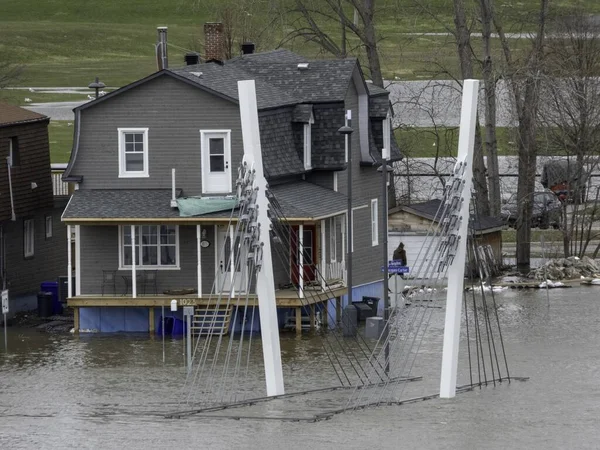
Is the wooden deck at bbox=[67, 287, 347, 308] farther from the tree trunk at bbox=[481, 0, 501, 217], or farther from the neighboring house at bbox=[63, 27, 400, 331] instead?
the tree trunk at bbox=[481, 0, 501, 217]

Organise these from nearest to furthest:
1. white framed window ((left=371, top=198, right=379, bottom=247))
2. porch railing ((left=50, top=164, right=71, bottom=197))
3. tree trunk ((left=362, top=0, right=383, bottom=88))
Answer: white framed window ((left=371, top=198, right=379, bottom=247)), porch railing ((left=50, top=164, right=71, bottom=197)), tree trunk ((left=362, top=0, right=383, bottom=88))

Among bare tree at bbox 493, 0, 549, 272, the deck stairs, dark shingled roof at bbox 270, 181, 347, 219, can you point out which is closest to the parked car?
bare tree at bbox 493, 0, 549, 272

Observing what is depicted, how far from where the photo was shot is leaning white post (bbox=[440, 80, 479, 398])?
31828mm

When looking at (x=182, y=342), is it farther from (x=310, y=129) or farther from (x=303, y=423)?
(x=303, y=423)

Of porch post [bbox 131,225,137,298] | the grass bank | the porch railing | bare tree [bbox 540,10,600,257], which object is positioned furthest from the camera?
the grass bank

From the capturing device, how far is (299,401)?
32500 mm

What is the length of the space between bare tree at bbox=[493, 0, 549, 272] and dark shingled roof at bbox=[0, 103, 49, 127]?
19.9 metres

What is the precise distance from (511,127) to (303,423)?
39821mm

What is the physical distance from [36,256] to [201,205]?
9070mm

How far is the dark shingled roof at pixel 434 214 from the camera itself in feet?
186

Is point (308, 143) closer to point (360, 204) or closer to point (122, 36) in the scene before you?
point (360, 204)

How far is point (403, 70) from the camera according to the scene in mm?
110312

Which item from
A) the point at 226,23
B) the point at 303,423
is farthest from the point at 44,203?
the point at 226,23

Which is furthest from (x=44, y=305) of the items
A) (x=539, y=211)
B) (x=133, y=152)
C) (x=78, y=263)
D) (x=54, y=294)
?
(x=539, y=211)
